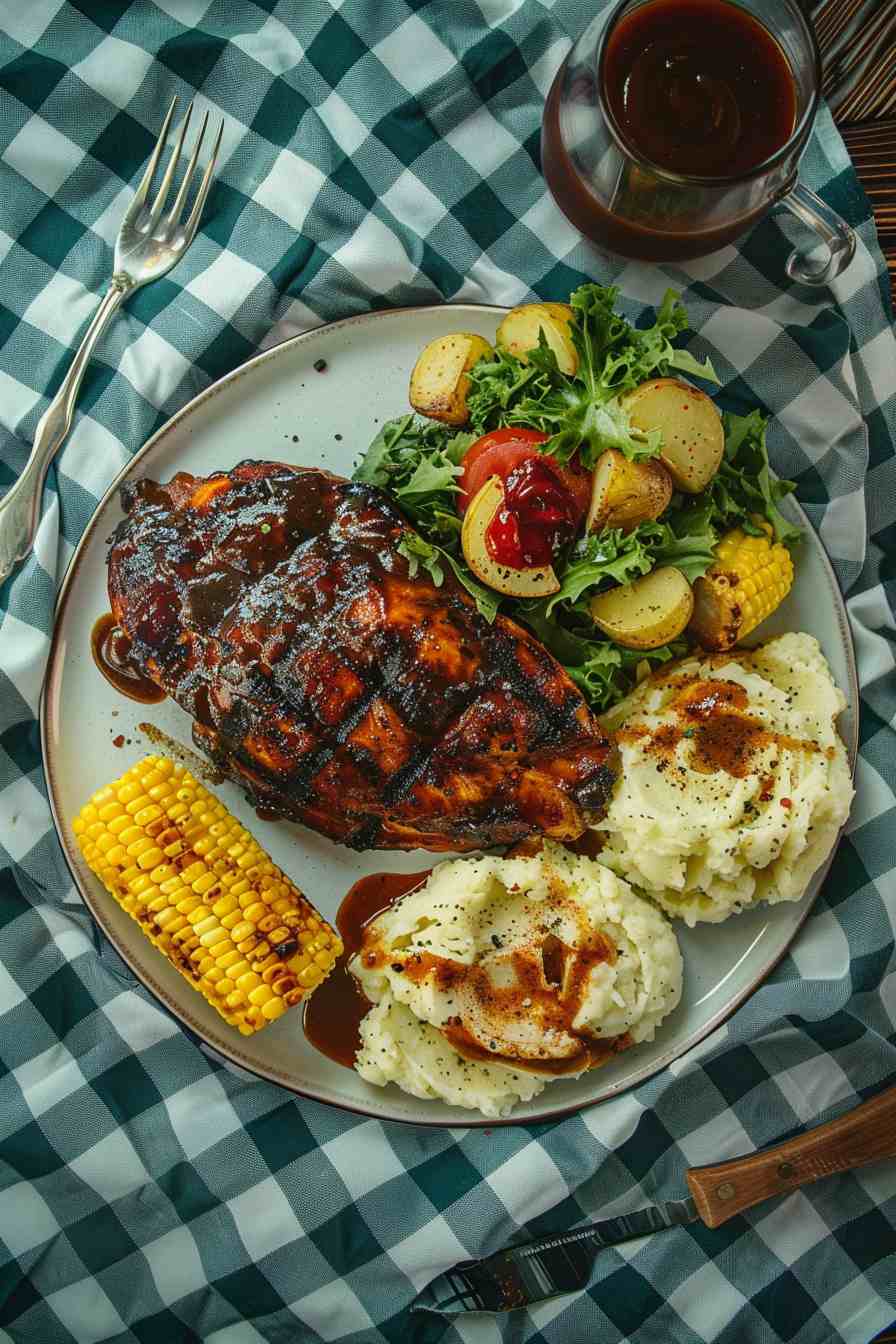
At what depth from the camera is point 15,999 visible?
4.50 metres

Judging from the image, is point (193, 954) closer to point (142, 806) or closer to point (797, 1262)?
point (142, 806)

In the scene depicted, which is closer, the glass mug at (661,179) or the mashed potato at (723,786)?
the glass mug at (661,179)

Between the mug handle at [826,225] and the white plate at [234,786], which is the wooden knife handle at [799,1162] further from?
the mug handle at [826,225]

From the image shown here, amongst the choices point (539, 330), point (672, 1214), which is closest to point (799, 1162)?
point (672, 1214)

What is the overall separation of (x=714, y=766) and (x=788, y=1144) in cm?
166

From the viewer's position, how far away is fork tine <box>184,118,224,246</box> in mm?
4555

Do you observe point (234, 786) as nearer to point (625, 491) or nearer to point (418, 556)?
point (418, 556)

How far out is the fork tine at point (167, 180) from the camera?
4.46 metres

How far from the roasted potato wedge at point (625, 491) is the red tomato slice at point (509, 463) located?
0.16ft

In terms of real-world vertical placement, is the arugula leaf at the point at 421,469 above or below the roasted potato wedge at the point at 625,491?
above

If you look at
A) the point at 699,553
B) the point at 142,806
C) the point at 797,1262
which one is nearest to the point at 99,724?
the point at 142,806

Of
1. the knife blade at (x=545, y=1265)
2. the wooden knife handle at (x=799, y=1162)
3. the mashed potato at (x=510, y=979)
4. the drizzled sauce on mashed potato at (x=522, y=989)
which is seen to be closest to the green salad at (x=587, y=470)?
the mashed potato at (x=510, y=979)

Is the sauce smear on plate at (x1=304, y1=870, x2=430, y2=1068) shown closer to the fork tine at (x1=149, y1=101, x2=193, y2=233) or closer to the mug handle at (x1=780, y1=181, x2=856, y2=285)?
the fork tine at (x1=149, y1=101, x2=193, y2=233)

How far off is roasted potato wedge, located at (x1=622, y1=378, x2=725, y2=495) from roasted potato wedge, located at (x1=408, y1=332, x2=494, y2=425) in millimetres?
670
